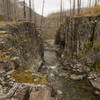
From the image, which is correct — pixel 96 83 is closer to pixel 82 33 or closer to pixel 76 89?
pixel 76 89

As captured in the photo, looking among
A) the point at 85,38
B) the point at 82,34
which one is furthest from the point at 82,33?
the point at 85,38

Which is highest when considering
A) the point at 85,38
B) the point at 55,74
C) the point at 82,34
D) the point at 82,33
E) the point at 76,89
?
the point at 82,33

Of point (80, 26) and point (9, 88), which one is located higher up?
point (80, 26)

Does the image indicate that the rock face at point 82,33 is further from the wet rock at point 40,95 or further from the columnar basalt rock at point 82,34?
the wet rock at point 40,95

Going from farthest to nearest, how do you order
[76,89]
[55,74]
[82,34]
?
[82,34] → [55,74] → [76,89]

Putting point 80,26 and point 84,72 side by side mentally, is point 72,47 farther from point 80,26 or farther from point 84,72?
point 84,72

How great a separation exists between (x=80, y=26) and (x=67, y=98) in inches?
506

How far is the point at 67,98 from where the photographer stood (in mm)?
10555

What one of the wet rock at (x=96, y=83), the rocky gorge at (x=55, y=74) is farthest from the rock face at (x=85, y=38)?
the wet rock at (x=96, y=83)

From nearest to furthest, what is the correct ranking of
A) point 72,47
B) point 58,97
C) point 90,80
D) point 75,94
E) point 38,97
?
1. point 38,97
2. point 58,97
3. point 75,94
4. point 90,80
5. point 72,47

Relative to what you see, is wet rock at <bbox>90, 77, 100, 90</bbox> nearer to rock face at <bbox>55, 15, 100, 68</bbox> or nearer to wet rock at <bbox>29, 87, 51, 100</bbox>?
rock face at <bbox>55, 15, 100, 68</bbox>

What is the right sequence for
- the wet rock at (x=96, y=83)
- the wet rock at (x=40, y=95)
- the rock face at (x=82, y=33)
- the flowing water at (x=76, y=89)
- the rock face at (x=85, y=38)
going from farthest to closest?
the rock face at (x=82, y=33) < the rock face at (x=85, y=38) < the wet rock at (x=96, y=83) < the flowing water at (x=76, y=89) < the wet rock at (x=40, y=95)

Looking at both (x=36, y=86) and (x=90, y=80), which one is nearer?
(x=36, y=86)

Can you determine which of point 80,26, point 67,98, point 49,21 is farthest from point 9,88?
point 49,21
